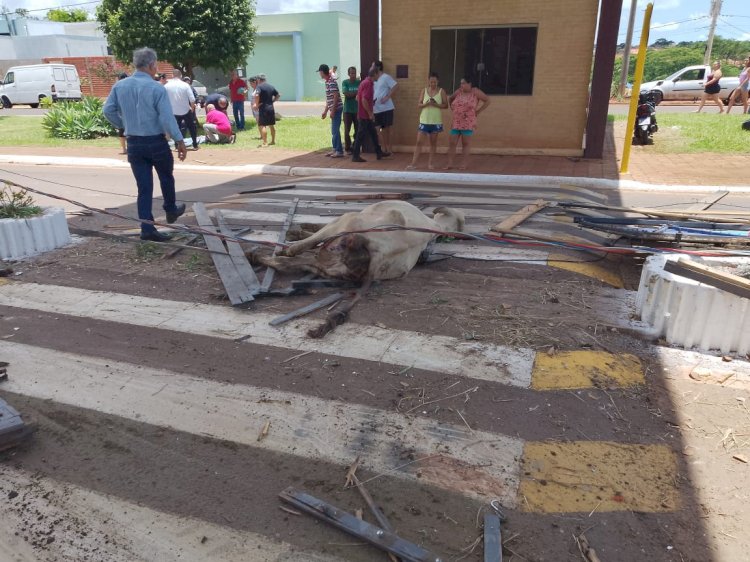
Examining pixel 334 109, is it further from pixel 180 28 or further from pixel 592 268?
pixel 592 268

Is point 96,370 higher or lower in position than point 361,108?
lower

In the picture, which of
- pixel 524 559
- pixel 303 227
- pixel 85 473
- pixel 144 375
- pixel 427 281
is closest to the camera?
pixel 524 559

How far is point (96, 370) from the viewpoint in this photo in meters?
3.87

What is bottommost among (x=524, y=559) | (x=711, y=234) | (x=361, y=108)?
(x=524, y=559)

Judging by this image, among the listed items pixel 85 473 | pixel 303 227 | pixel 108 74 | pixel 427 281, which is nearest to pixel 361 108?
pixel 303 227

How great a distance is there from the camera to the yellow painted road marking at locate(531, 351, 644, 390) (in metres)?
3.63

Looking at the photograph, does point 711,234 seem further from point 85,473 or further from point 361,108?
point 361,108

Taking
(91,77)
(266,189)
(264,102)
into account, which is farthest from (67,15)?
(266,189)

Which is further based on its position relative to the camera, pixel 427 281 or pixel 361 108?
pixel 361 108

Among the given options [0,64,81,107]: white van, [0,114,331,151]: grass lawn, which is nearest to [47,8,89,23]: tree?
[0,64,81,107]: white van

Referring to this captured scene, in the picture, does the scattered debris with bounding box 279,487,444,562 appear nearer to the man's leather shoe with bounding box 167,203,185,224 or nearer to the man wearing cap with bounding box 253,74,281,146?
the man's leather shoe with bounding box 167,203,185,224

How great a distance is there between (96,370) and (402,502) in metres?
2.40

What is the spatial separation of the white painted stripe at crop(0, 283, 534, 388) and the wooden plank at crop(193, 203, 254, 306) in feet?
0.56

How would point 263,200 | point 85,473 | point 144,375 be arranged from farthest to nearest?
1. point 263,200
2. point 144,375
3. point 85,473
